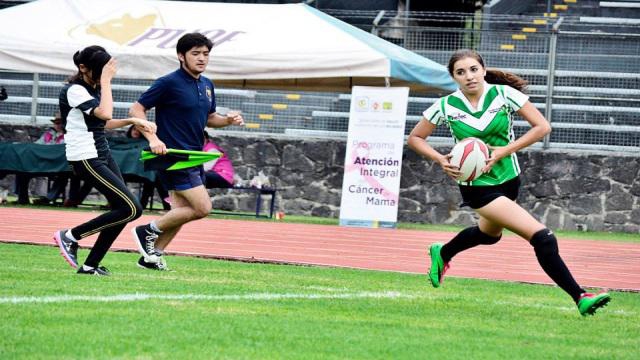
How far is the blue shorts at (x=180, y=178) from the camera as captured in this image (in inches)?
414

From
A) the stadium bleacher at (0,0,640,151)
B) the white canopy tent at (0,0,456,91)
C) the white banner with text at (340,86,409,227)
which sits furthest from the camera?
the stadium bleacher at (0,0,640,151)

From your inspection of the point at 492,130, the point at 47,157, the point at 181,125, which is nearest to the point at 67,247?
the point at 181,125

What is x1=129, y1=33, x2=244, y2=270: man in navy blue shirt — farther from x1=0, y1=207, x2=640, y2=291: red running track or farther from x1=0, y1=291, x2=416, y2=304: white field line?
x1=0, y1=291, x2=416, y2=304: white field line

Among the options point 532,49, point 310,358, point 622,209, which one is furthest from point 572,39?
point 310,358

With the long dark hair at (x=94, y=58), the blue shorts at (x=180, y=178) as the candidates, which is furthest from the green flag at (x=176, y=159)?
the long dark hair at (x=94, y=58)

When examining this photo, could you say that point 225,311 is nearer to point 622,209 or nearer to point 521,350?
point 521,350

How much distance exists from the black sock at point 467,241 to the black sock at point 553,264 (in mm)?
1090

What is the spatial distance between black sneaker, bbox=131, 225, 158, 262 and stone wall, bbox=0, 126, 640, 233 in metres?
13.3

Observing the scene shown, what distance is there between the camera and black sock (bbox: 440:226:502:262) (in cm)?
960

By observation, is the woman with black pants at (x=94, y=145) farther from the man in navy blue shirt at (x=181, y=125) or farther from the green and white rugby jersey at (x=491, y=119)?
the green and white rugby jersey at (x=491, y=119)

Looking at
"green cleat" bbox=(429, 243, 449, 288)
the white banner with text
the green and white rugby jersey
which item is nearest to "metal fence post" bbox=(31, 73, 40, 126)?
the white banner with text

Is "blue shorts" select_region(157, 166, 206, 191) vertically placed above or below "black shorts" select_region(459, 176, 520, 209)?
below

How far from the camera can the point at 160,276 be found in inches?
393

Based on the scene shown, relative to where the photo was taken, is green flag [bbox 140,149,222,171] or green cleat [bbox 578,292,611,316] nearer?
green cleat [bbox 578,292,611,316]
